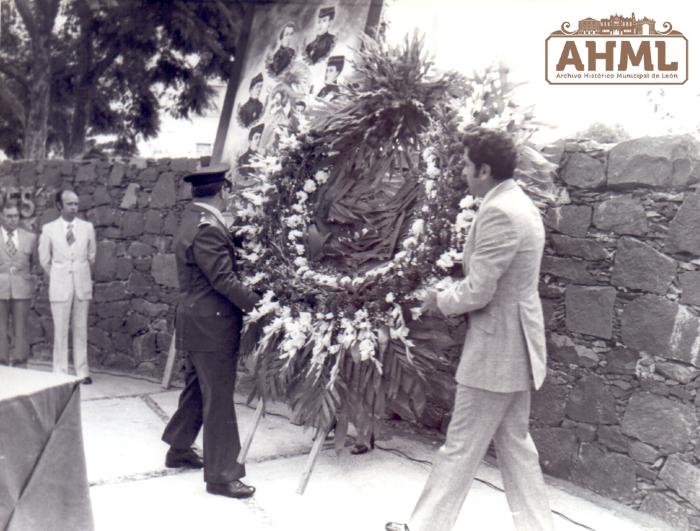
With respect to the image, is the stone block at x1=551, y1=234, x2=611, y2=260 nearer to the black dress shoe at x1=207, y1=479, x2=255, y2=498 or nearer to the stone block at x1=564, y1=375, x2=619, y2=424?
the stone block at x1=564, y1=375, x2=619, y2=424

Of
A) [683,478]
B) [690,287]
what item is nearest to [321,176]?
[690,287]

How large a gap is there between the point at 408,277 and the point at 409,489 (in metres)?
1.23

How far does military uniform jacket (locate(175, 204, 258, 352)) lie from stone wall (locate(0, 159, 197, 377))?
9.45 ft

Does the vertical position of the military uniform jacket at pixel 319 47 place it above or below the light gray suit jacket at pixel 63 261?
above

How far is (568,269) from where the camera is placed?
3.97 meters

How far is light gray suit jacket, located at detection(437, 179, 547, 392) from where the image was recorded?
110 inches

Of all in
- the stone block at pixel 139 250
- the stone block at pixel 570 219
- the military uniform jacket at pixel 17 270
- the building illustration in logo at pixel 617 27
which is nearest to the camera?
the building illustration in logo at pixel 617 27

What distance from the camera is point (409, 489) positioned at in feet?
12.6

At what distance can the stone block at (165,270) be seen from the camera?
6652 millimetres

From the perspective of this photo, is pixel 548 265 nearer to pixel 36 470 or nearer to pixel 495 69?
pixel 495 69

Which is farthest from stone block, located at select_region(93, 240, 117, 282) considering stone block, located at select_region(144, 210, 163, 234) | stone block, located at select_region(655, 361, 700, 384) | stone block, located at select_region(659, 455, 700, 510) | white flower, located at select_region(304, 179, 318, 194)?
stone block, located at select_region(659, 455, 700, 510)

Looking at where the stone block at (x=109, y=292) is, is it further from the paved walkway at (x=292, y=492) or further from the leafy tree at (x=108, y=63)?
the leafy tree at (x=108, y=63)

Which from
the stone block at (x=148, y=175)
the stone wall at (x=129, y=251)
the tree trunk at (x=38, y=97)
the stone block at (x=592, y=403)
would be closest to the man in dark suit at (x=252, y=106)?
the stone wall at (x=129, y=251)

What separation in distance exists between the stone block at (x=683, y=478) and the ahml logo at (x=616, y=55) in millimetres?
1870
